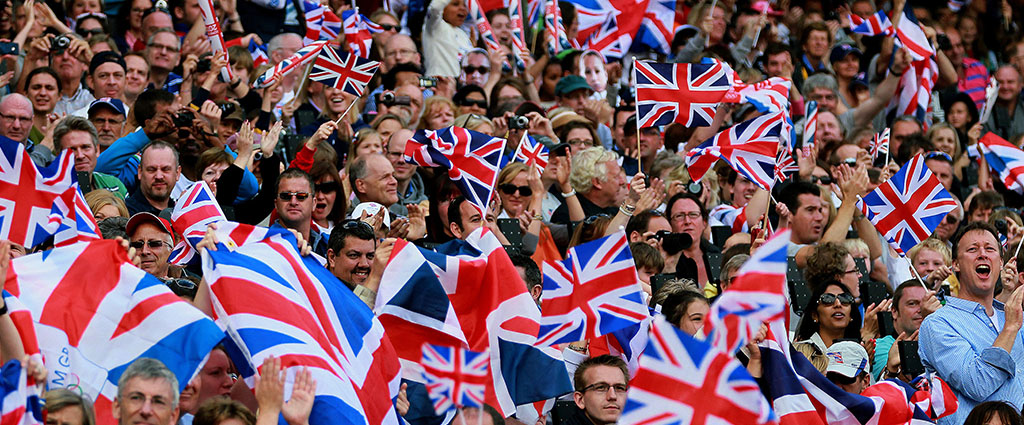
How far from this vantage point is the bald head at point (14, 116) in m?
9.00

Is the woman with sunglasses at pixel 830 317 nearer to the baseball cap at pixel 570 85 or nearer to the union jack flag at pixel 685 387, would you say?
the union jack flag at pixel 685 387

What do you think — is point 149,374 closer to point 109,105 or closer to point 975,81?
point 109,105

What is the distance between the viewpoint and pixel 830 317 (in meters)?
8.56

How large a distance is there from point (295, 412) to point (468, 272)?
1.91 m

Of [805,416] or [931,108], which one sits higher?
[805,416]

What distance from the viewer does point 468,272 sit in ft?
25.5

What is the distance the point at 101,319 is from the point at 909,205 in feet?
18.7

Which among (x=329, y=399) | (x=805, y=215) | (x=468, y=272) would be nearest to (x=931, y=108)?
(x=805, y=215)

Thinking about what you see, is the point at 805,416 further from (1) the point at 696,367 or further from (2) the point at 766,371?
(1) the point at 696,367

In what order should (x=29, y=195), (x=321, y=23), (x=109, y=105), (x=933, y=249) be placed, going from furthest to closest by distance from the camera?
(x=321, y=23) → (x=933, y=249) → (x=109, y=105) → (x=29, y=195)

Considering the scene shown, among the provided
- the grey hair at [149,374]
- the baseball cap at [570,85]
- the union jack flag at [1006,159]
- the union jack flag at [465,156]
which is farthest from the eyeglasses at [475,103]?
the grey hair at [149,374]

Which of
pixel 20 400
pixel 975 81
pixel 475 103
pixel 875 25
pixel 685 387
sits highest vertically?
pixel 20 400

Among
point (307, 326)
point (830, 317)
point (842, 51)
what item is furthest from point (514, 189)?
point (842, 51)

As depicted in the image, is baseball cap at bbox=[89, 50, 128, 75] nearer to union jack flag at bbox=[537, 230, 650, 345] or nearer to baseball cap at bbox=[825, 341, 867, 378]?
union jack flag at bbox=[537, 230, 650, 345]
